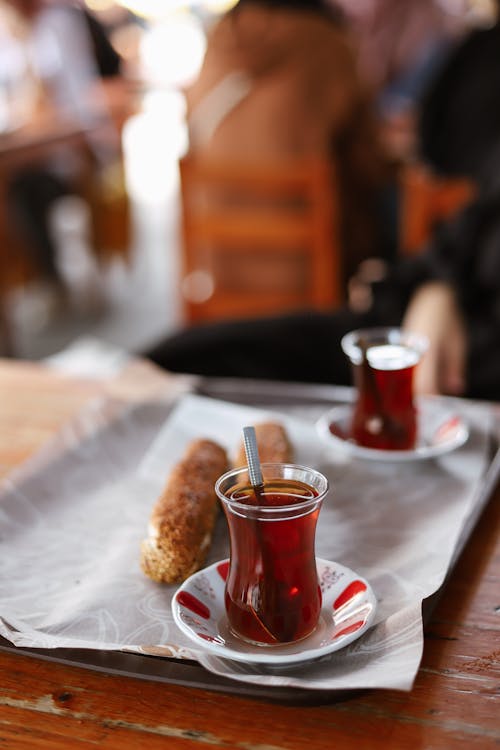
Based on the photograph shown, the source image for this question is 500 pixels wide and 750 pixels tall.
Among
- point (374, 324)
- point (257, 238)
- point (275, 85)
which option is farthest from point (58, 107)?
point (374, 324)

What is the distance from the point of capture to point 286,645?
2.05 feet

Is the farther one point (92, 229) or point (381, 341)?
point (92, 229)

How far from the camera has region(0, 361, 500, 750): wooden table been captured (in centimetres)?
56

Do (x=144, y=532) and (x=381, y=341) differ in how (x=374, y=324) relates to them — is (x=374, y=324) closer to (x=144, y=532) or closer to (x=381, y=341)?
(x=381, y=341)

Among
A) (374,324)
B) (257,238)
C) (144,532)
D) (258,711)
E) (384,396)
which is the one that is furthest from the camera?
(257,238)

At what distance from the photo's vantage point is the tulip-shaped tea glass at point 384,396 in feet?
3.21

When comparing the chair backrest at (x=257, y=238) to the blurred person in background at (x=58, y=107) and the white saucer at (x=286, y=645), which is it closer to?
the white saucer at (x=286, y=645)

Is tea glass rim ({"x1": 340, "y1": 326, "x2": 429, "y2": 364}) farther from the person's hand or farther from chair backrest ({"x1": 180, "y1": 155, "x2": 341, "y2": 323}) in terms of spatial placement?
chair backrest ({"x1": 180, "y1": 155, "x2": 341, "y2": 323})

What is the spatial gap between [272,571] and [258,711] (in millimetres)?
104

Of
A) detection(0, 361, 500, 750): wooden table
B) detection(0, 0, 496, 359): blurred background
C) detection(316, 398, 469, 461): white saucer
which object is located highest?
detection(0, 361, 500, 750): wooden table

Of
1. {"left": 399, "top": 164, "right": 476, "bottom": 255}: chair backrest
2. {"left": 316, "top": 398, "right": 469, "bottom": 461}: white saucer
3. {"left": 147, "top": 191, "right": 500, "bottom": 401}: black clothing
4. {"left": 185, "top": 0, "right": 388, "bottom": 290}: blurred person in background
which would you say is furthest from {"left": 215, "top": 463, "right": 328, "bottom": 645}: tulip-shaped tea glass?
{"left": 185, "top": 0, "right": 388, "bottom": 290}: blurred person in background

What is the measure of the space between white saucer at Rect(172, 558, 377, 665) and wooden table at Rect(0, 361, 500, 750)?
4 centimetres

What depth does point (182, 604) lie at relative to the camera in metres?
0.65

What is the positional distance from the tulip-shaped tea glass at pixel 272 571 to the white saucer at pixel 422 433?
30 centimetres
